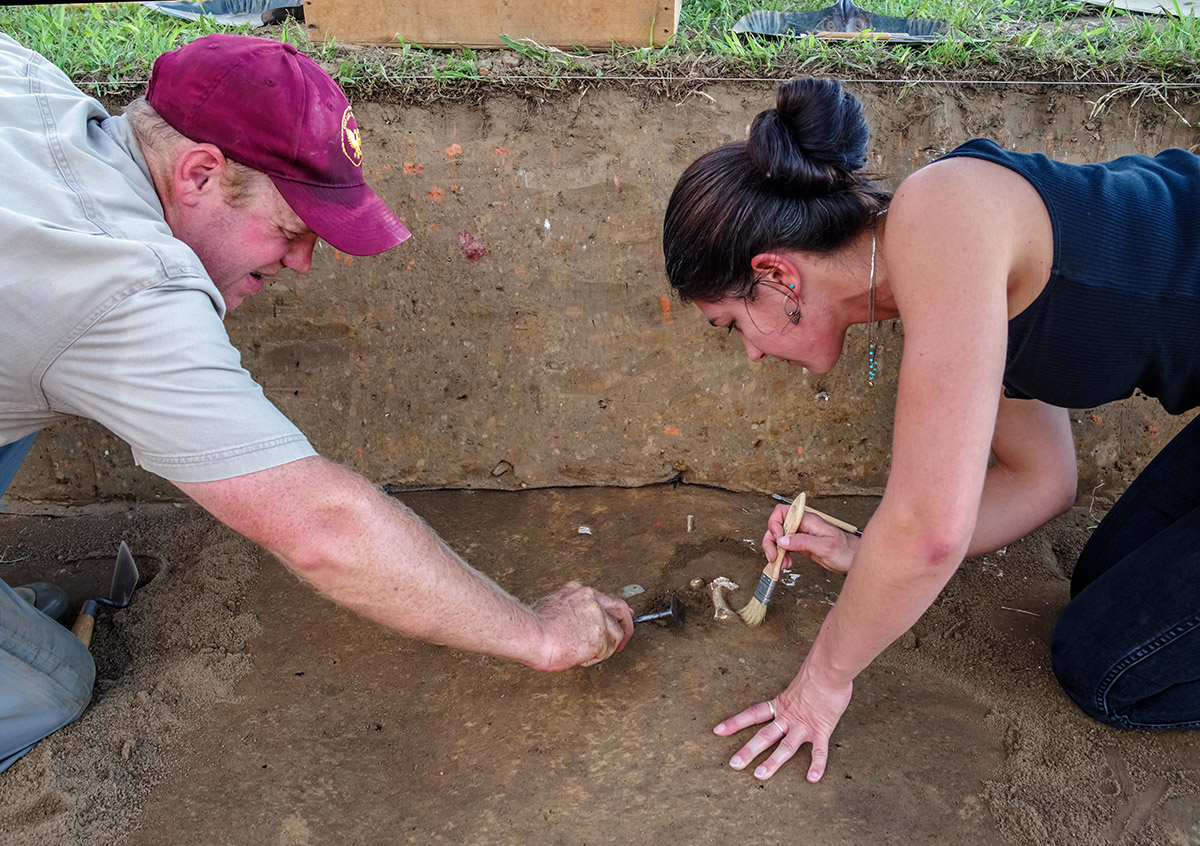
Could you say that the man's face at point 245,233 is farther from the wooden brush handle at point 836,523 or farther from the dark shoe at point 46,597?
the wooden brush handle at point 836,523

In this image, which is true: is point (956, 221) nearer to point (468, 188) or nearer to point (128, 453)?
point (468, 188)

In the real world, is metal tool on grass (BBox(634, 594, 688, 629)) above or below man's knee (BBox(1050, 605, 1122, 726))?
below

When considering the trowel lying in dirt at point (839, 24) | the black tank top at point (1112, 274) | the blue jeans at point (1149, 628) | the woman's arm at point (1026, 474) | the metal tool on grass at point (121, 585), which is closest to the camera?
the black tank top at point (1112, 274)

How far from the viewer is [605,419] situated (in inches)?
99.8

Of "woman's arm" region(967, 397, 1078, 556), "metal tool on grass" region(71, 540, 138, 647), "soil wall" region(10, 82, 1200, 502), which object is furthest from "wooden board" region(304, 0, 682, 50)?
"metal tool on grass" region(71, 540, 138, 647)

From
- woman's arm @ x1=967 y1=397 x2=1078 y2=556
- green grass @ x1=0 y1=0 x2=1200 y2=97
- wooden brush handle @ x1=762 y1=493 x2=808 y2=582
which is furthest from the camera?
green grass @ x1=0 y1=0 x2=1200 y2=97

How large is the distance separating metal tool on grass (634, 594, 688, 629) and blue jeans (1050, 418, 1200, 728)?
2.54ft

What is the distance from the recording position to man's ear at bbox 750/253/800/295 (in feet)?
4.90

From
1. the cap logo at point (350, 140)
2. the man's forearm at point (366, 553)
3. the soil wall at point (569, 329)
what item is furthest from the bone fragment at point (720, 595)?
the cap logo at point (350, 140)

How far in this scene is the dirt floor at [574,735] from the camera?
1.55m

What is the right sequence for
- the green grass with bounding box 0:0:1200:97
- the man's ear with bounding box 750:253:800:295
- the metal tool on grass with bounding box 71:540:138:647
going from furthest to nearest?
the green grass with bounding box 0:0:1200:97 < the metal tool on grass with bounding box 71:540:138:647 < the man's ear with bounding box 750:253:800:295

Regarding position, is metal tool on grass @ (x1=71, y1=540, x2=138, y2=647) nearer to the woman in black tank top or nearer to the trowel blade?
the trowel blade

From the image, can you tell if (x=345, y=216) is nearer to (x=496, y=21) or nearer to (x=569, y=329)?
(x=569, y=329)

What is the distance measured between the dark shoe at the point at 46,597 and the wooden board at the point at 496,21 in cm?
164
